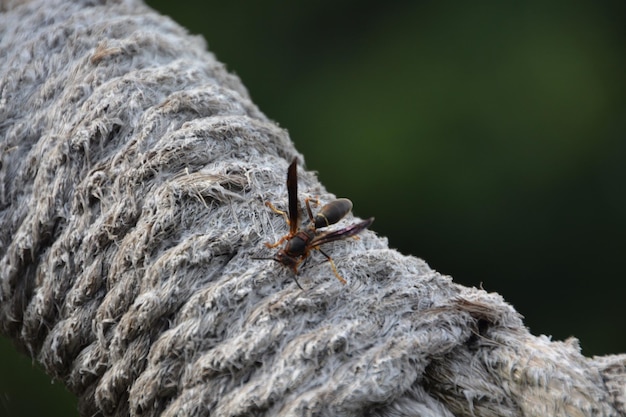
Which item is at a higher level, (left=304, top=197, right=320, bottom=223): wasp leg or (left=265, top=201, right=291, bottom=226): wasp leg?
(left=304, top=197, right=320, bottom=223): wasp leg

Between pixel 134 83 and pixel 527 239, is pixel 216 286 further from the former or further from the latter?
pixel 527 239

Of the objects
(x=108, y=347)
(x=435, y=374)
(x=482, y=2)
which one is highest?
(x=482, y=2)

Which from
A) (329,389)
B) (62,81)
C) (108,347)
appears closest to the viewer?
(329,389)

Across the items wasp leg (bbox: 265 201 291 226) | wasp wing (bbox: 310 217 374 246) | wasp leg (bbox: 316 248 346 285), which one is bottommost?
wasp leg (bbox: 316 248 346 285)

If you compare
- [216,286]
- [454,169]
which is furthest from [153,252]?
[454,169]

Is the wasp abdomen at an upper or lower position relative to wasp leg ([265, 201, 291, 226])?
upper
